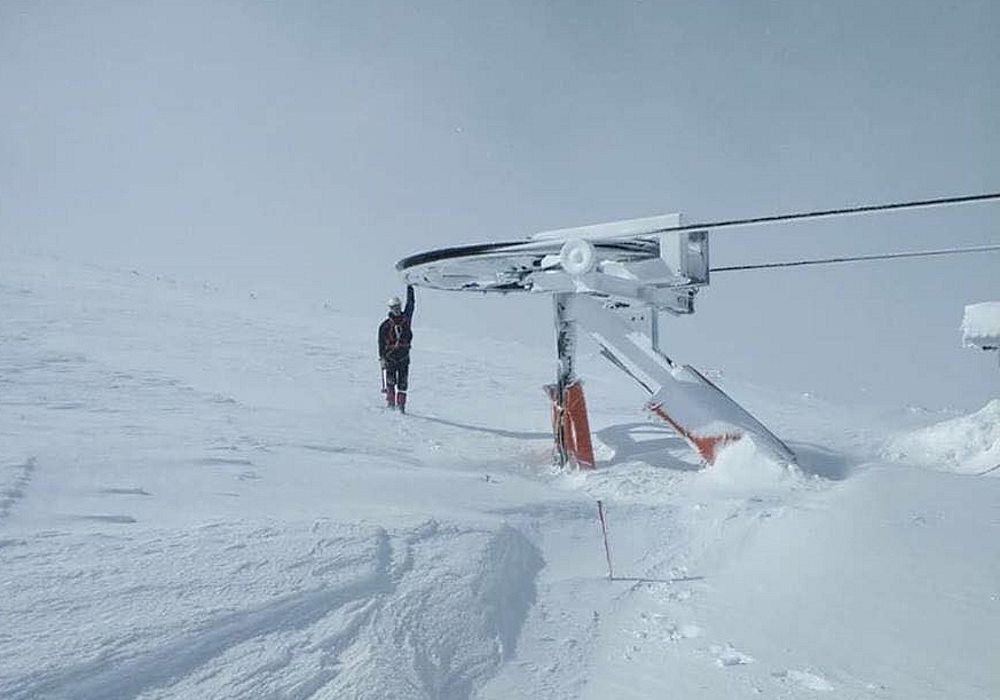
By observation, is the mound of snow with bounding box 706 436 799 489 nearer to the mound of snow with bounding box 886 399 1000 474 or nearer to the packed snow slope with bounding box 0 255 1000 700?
the packed snow slope with bounding box 0 255 1000 700

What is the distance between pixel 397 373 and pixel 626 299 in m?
3.99

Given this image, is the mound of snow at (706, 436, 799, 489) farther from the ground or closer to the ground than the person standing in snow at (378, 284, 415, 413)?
closer to the ground

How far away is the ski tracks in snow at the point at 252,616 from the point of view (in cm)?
214

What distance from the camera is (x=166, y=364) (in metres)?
10.0

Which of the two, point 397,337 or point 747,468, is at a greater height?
point 397,337

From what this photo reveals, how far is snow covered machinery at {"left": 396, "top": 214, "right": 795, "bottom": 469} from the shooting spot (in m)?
6.66

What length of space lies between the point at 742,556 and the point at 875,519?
3.90 feet

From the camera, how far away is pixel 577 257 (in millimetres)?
6430

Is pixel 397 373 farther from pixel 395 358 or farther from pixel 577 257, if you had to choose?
pixel 577 257

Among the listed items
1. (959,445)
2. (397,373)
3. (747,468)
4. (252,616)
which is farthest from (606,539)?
(397,373)

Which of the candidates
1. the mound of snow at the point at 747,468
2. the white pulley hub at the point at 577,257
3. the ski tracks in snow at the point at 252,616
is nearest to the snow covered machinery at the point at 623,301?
the white pulley hub at the point at 577,257

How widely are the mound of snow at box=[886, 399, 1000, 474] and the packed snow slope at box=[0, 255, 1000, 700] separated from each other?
0.04 m

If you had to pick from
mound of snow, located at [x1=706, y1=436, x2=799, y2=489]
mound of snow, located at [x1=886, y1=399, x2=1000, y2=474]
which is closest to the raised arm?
mound of snow, located at [x1=706, y1=436, x2=799, y2=489]

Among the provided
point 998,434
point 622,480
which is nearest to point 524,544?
point 622,480
